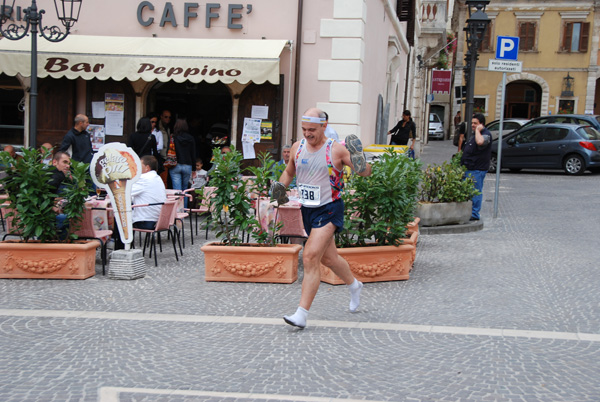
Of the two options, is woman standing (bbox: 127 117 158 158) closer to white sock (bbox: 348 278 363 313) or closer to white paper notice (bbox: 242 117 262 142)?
white paper notice (bbox: 242 117 262 142)

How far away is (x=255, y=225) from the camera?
8047mm

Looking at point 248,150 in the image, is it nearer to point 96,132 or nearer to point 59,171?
point 96,132

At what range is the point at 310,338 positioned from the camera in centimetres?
579

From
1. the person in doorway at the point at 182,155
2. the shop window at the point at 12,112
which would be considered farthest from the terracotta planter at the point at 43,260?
the shop window at the point at 12,112

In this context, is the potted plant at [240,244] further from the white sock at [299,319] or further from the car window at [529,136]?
the car window at [529,136]

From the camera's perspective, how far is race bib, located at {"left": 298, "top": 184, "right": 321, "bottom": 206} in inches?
240

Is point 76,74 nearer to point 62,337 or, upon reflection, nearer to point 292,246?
point 292,246

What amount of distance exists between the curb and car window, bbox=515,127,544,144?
11.5 m

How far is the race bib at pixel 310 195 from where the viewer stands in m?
6.11

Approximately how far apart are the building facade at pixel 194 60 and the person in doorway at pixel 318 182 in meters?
6.78

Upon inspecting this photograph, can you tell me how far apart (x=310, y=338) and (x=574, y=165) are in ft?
59.6

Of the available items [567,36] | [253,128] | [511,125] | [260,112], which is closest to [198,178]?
[253,128]

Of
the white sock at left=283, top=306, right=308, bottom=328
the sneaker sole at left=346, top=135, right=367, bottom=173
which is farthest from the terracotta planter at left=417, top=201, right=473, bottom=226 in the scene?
the white sock at left=283, top=306, right=308, bottom=328

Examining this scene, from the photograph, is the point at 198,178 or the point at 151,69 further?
the point at 198,178
